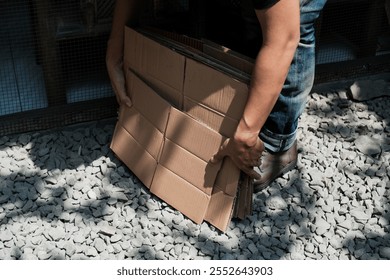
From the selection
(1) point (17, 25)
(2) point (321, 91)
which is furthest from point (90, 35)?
(2) point (321, 91)

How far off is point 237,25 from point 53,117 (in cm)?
115

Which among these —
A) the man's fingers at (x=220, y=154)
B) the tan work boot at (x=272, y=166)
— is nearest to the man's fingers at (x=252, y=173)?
the man's fingers at (x=220, y=154)

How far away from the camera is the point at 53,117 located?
3.88 metres

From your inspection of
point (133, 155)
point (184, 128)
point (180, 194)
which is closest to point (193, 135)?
point (184, 128)

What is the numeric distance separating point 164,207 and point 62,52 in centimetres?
118

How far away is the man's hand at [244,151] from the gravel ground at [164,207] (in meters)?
0.32

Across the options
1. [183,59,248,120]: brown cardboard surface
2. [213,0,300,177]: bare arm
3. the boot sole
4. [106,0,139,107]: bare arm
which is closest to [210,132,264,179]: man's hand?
[213,0,300,177]: bare arm

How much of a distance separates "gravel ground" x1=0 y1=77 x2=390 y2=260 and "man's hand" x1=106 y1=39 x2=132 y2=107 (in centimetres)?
31

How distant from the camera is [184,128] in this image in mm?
3318

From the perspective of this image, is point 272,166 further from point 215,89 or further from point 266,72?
point 266,72
